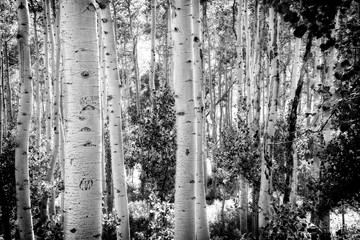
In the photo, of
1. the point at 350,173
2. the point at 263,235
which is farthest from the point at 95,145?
the point at 350,173

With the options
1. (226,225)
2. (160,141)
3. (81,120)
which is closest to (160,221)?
(160,141)

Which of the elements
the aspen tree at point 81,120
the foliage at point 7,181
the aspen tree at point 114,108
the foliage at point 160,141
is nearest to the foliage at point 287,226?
the aspen tree at point 114,108

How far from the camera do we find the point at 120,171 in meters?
5.13

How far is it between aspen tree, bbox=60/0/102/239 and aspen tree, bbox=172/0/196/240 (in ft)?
4.55

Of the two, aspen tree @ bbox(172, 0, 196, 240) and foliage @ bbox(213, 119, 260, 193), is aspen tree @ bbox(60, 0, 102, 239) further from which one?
foliage @ bbox(213, 119, 260, 193)

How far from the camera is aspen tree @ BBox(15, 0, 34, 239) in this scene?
195 inches

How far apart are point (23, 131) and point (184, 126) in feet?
10.7

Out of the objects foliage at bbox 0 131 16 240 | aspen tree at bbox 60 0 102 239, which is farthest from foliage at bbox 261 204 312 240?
foliage at bbox 0 131 16 240

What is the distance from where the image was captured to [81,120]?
7.21 feet

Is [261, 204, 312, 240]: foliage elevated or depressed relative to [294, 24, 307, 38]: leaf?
depressed

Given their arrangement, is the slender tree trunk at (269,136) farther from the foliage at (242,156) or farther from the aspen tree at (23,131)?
the aspen tree at (23,131)

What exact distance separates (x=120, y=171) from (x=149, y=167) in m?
3.38

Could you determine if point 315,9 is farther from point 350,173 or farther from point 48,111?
point 48,111

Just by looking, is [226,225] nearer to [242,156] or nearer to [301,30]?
[242,156]
